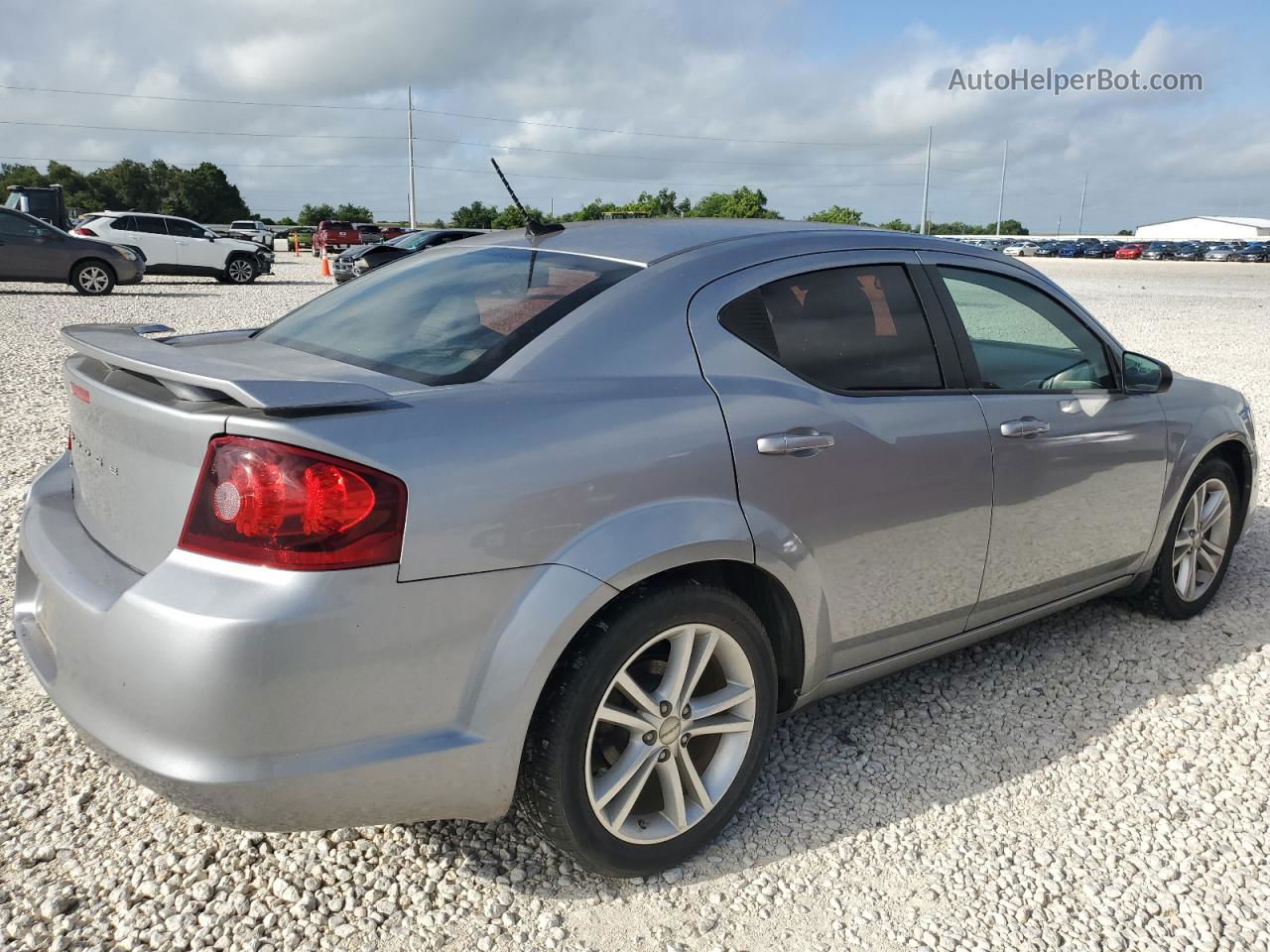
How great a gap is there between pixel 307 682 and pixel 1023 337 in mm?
3029

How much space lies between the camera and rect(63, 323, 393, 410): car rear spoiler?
2.00 meters

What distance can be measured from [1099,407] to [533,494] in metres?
2.37

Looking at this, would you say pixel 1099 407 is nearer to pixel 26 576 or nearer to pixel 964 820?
pixel 964 820

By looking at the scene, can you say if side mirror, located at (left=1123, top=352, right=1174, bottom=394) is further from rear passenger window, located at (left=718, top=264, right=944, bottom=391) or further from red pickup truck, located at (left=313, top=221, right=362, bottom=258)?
red pickup truck, located at (left=313, top=221, right=362, bottom=258)

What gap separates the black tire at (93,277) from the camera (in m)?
18.2

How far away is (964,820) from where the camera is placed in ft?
9.44

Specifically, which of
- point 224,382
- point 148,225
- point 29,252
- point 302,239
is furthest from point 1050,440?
point 302,239

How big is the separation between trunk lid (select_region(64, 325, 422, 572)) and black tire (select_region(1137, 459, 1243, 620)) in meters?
3.30

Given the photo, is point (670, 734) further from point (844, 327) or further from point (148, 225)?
point (148, 225)

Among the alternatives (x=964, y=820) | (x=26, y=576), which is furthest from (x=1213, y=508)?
(x=26, y=576)

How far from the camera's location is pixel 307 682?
77.5 inches

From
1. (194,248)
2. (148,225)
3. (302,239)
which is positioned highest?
(148,225)

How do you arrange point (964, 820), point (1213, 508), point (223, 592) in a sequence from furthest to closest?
1. point (1213, 508)
2. point (964, 820)
3. point (223, 592)

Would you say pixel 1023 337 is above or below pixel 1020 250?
above
